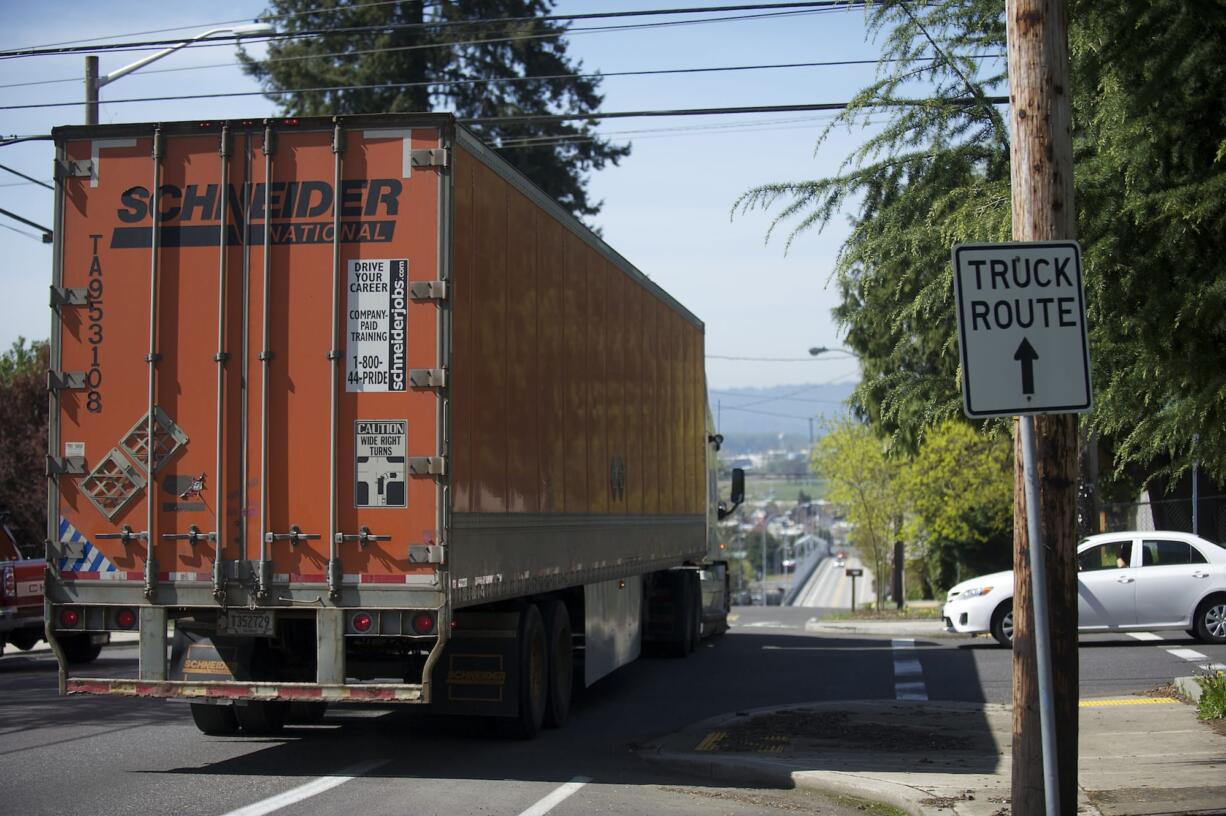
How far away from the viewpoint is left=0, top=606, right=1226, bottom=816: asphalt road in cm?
934

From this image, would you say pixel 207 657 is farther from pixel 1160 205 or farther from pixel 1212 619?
pixel 1212 619

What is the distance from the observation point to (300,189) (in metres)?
10.2

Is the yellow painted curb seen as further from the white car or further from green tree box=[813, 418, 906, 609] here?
green tree box=[813, 418, 906, 609]

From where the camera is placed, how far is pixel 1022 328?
6969 mm

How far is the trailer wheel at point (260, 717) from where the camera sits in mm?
12062

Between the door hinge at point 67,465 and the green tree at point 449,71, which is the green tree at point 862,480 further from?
the door hinge at point 67,465

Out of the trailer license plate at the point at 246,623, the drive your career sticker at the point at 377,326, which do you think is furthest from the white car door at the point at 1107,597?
the trailer license plate at the point at 246,623

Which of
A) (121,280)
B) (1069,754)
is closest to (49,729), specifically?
(121,280)

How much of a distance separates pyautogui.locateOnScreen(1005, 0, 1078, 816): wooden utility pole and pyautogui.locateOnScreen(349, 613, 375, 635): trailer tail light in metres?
4.40

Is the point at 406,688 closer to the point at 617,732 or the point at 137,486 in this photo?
the point at 137,486

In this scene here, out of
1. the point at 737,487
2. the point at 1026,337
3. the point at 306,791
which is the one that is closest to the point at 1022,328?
the point at 1026,337

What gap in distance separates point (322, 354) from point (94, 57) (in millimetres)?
11856

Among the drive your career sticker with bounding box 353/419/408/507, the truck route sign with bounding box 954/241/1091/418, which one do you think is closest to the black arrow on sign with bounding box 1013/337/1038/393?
the truck route sign with bounding box 954/241/1091/418

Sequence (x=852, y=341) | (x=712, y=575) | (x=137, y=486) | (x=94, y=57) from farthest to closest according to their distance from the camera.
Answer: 1. (x=852, y=341)
2. (x=712, y=575)
3. (x=94, y=57)
4. (x=137, y=486)
